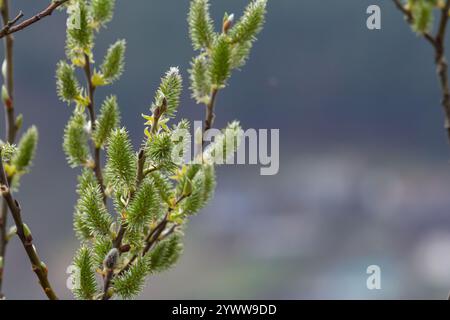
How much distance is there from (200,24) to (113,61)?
0.15 metres

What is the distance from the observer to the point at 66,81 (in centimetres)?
85

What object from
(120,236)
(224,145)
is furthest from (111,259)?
(224,145)

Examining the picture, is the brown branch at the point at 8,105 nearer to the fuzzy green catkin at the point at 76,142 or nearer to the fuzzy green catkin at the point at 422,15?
the fuzzy green catkin at the point at 76,142

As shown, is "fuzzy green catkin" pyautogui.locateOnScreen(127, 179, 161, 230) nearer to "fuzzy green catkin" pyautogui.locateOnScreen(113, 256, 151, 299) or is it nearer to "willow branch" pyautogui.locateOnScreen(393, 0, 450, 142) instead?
"fuzzy green catkin" pyautogui.locateOnScreen(113, 256, 151, 299)

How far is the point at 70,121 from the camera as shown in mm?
855

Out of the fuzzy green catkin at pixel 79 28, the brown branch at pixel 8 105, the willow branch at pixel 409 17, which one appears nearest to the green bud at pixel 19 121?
the brown branch at pixel 8 105

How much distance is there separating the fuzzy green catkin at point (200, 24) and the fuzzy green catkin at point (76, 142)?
20cm

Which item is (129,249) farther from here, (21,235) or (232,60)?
(232,60)

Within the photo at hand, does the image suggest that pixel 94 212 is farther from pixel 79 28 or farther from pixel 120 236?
pixel 79 28

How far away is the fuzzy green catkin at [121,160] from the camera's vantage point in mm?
669

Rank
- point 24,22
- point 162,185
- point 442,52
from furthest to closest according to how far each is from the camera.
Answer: point 162,185
point 24,22
point 442,52
